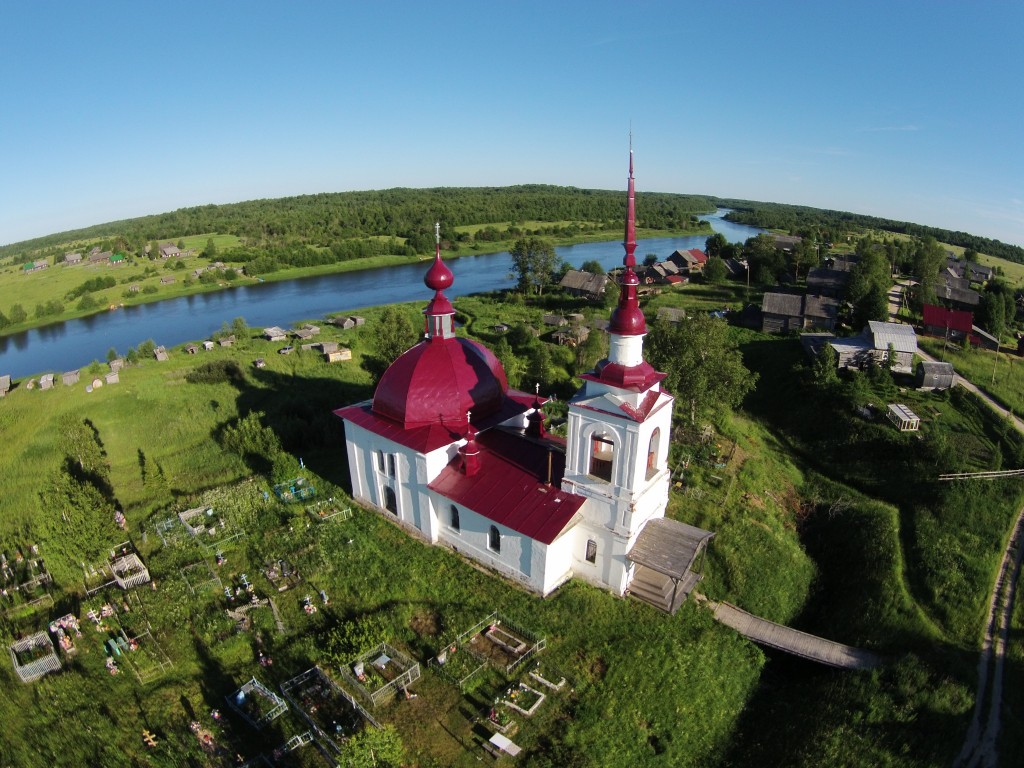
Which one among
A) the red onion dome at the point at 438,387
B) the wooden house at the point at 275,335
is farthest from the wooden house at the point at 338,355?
the red onion dome at the point at 438,387

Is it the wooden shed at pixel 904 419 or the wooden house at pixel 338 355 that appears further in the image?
the wooden house at pixel 338 355

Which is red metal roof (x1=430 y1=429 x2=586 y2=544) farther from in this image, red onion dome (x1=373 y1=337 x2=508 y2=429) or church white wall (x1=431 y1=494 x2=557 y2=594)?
red onion dome (x1=373 y1=337 x2=508 y2=429)

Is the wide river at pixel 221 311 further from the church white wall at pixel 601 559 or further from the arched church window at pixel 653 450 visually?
the arched church window at pixel 653 450

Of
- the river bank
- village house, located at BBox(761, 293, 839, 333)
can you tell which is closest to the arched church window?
village house, located at BBox(761, 293, 839, 333)

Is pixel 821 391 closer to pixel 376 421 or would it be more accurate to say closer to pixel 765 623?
pixel 765 623

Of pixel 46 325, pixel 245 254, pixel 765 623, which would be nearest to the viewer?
pixel 765 623

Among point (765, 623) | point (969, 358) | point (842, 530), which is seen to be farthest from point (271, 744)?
point (969, 358)
